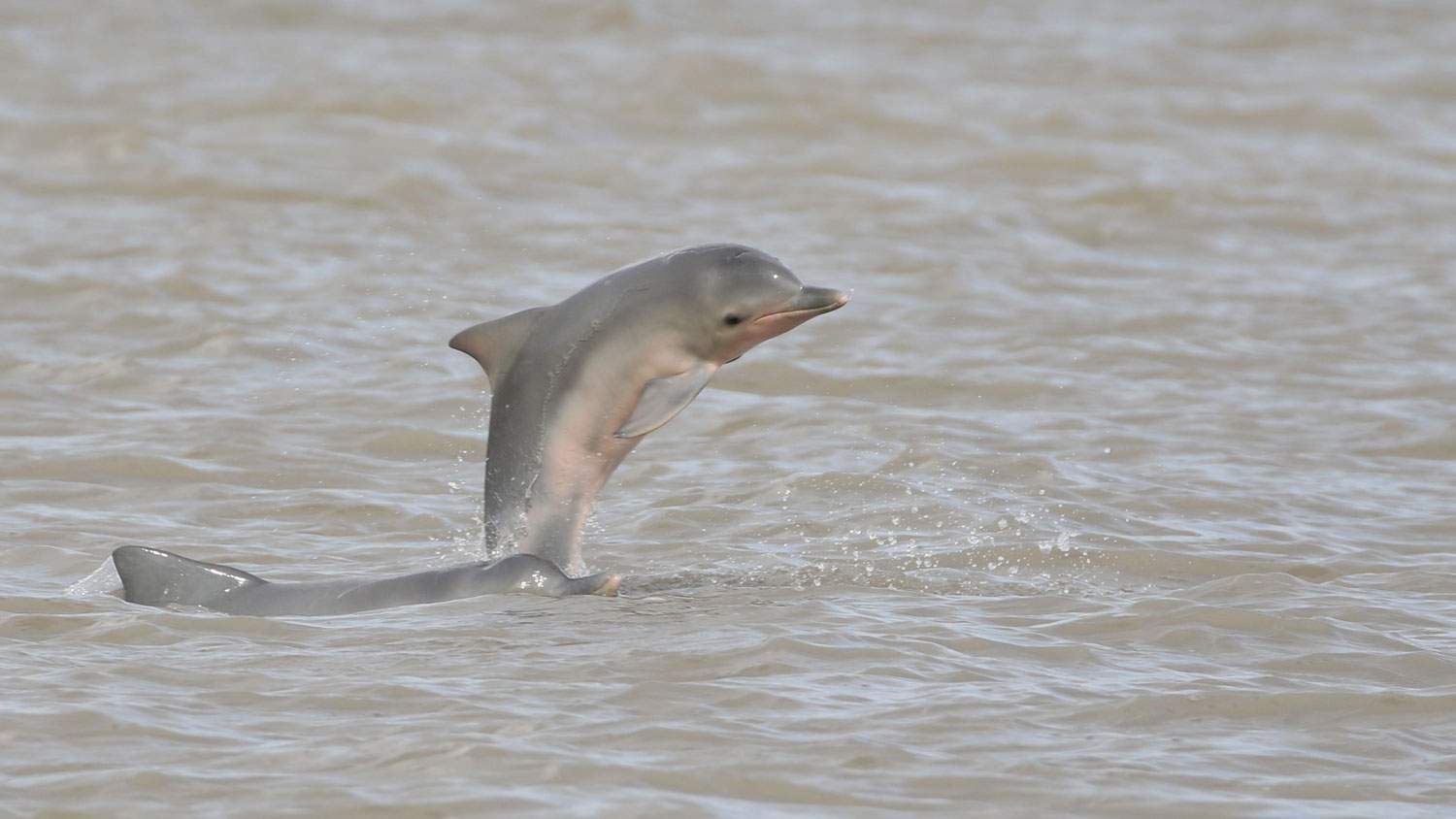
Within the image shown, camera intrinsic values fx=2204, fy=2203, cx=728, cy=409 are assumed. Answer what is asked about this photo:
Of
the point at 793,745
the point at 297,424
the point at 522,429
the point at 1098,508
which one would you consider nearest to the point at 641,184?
the point at 297,424

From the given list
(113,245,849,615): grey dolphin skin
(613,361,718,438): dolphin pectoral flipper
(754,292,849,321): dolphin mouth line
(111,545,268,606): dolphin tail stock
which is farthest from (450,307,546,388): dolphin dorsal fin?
(111,545,268,606): dolphin tail stock

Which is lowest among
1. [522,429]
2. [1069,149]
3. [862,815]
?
[862,815]

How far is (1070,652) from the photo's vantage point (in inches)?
278

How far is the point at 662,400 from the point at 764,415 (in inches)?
151

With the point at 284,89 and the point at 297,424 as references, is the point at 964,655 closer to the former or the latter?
the point at 297,424

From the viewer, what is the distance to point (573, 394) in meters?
7.46

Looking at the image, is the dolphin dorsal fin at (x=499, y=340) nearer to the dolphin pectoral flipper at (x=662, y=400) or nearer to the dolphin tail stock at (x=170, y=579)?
the dolphin pectoral flipper at (x=662, y=400)

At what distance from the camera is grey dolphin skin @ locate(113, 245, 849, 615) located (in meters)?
7.22

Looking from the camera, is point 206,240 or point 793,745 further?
point 206,240

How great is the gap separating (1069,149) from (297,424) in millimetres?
9323

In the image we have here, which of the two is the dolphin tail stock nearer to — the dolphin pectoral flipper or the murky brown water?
the murky brown water

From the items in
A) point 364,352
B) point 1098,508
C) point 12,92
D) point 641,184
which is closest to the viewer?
point 1098,508

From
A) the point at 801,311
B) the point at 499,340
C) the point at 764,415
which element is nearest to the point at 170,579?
the point at 499,340

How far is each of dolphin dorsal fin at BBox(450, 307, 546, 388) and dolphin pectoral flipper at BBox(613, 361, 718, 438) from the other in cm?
46
